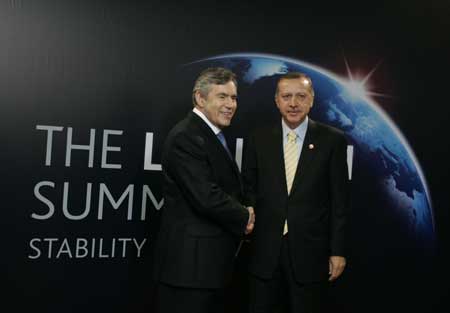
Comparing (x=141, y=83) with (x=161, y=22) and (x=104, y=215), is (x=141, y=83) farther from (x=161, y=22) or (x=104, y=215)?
(x=104, y=215)

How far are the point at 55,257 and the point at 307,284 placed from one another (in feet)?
4.61

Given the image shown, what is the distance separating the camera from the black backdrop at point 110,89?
9.46ft

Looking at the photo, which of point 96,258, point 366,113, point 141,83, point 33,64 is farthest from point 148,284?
point 366,113

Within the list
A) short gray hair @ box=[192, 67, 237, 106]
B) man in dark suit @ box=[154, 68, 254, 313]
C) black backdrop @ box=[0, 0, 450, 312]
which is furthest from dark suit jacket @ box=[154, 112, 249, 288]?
black backdrop @ box=[0, 0, 450, 312]

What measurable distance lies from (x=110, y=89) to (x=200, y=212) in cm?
108

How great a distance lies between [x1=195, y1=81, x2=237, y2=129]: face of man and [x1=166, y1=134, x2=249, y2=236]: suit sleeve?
17 cm

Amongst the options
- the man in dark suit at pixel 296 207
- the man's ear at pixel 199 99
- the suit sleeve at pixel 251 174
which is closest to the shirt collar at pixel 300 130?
the man in dark suit at pixel 296 207

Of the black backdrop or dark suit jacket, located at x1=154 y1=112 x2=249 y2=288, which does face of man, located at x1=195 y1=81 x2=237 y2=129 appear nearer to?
dark suit jacket, located at x1=154 y1=112 x2=249 y2=288

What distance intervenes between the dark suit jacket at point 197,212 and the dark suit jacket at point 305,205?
0.77 feet

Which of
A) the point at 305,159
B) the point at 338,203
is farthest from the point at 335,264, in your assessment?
the point at 305,159

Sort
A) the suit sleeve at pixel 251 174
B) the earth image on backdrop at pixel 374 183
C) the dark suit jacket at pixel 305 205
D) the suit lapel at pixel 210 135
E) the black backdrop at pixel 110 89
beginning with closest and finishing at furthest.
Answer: the suit lapel at pixel 210 135, the dark suit jacket at pixel 305 205, the suit sleeve at pixel 251 174, the black backdrop at pixel 110 89, the earth image on backdrop at pixel 374 183

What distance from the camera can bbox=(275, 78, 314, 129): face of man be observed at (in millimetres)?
2662

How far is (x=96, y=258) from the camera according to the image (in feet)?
10.1

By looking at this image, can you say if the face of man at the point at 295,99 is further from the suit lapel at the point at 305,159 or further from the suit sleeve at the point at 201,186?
the suit sleeve at the point at 201,186
